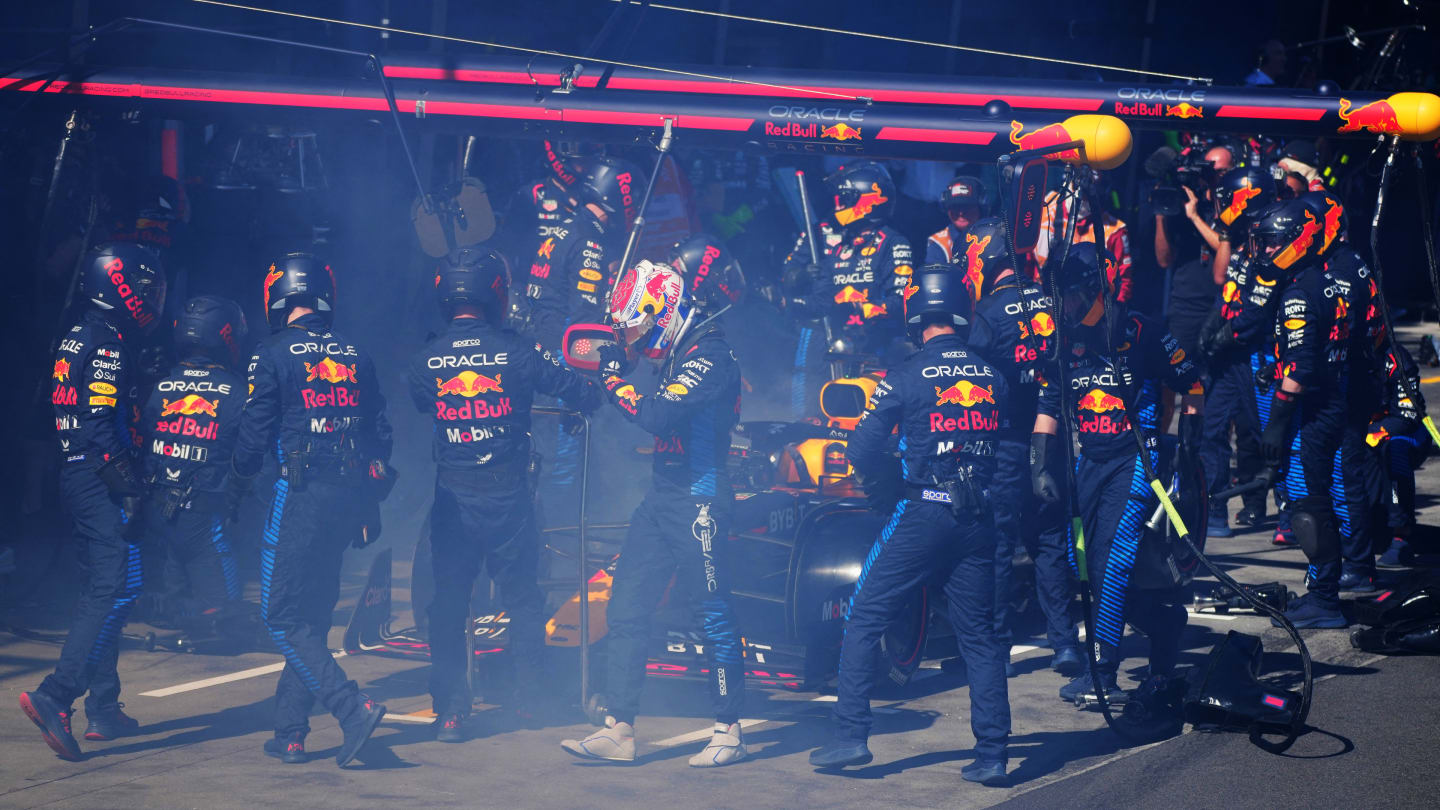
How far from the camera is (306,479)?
696 centimetres

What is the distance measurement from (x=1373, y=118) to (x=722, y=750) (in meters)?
5.00

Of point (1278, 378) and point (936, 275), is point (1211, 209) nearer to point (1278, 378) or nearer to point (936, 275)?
point (1278, 378)

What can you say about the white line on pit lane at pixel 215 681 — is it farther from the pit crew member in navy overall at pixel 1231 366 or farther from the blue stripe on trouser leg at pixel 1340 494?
the pit crew member in navy overall at pixel 1231 366

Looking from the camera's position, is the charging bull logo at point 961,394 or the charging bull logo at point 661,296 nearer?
the charging bull logo at point 961,394

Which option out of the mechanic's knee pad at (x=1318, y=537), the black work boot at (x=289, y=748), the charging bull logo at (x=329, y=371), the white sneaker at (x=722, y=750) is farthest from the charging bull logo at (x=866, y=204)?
the black work boot at (x=289, y=748)

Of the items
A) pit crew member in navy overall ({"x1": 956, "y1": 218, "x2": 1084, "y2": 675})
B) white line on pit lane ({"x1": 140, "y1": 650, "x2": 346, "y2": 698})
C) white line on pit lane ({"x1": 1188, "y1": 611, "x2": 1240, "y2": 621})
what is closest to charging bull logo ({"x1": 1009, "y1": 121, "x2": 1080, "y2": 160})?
pit crew member in navy overall ({"x1": 956, "y1": 218, "x2": 1084, "y2": 675})

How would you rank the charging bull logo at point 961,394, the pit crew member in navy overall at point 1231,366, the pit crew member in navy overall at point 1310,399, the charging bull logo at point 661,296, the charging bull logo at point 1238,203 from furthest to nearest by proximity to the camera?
the charging bull logo at point 1238,203
the pit crew member in navy overall at point 1231,366
the pit crew member in navy overall at point 1310,399
the charging bull logo at point 661,296
the charging bull logo at point 961,394

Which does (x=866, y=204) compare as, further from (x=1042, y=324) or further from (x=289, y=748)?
(x=289, y=748)

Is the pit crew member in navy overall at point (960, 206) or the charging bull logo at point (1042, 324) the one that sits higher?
the pit crew member in navy overall at point (960, 206)

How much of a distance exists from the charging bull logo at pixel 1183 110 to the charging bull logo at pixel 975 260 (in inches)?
70.6

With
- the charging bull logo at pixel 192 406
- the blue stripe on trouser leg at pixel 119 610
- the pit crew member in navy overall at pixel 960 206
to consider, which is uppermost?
the pit crew member in navy overall at pixel 960 206

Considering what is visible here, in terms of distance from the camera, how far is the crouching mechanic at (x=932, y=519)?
6770mm

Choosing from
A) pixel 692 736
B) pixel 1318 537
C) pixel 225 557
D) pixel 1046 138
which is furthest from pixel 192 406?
pixel 1318 537

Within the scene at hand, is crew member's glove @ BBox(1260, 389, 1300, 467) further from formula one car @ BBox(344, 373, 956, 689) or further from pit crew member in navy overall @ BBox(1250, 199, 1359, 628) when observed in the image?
formula one car @ BBox(344, 373, 956, 689)
